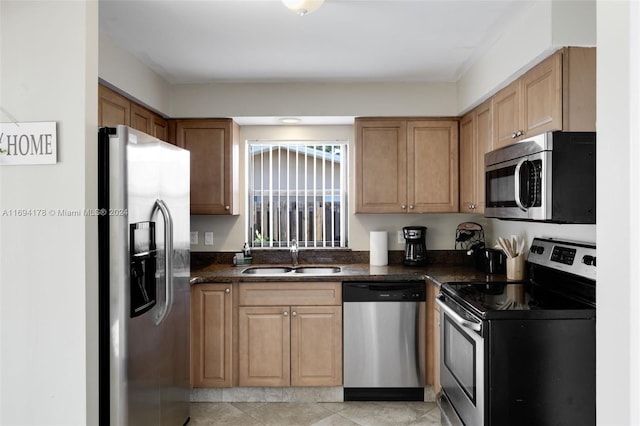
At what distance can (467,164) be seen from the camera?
334cm

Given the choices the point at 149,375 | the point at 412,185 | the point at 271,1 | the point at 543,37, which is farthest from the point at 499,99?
the point at 149,375

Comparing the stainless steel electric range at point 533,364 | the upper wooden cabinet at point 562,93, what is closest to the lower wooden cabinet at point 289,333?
the stainless steel electric range at point 533,364

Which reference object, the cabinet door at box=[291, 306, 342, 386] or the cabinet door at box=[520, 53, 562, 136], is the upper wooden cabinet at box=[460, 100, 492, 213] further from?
the cabinet door at box=[291, 306, 342, 386]

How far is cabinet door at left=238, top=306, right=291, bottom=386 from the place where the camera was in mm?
3174

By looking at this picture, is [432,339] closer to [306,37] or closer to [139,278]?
[139,278]

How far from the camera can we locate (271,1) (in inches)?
83.7

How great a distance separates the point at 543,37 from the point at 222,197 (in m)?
2.44

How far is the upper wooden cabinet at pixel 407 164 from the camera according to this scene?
3504 mm

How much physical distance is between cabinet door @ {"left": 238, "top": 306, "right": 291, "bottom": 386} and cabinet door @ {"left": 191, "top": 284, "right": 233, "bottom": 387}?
10 cm

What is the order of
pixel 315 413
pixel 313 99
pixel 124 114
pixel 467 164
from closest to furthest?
pixel 124 114 < pixel 315 413 < pixel 467 164 < pixel 313 99

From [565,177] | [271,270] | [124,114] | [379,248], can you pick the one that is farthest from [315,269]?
[565,177]
